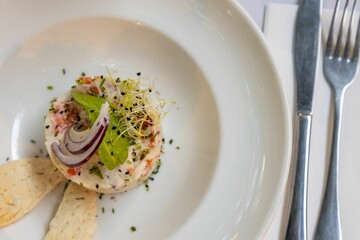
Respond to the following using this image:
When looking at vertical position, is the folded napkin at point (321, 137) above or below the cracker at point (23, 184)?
above

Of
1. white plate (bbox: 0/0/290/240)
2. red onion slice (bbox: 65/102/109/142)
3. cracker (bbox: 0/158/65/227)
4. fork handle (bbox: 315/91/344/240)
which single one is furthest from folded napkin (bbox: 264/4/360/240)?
cracker (bbox: 0/158/65/227)

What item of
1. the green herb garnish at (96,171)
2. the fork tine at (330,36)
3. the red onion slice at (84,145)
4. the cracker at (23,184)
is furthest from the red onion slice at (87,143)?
the fork tine at (330,36)

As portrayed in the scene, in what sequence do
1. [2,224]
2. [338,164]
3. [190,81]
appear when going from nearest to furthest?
[2,224], [338,164], [190,81]

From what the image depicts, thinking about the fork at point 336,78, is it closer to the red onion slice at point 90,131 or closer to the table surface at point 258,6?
the table surface at point 258,6

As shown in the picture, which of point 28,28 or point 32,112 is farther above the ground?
point 28,28

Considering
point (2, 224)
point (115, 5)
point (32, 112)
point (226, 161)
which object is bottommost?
point (2, 224)

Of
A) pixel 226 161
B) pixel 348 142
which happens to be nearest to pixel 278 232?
pixel 226 161

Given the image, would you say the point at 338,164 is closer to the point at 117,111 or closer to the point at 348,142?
the point at 348,142
